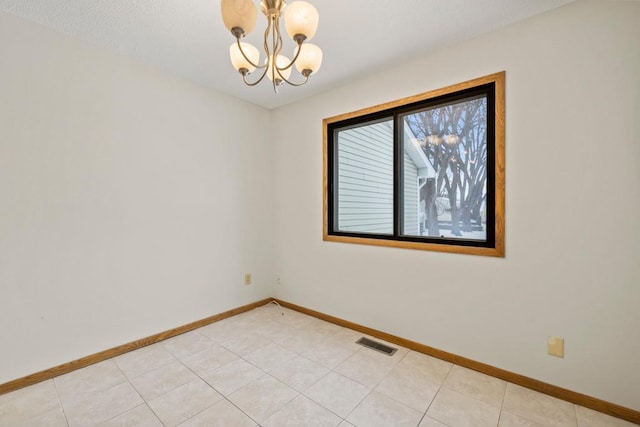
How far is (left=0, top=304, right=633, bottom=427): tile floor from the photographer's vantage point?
161 cm

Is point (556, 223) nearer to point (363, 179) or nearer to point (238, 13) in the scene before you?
point (363, 179)

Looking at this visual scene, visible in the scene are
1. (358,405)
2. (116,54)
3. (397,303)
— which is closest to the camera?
(358,405)

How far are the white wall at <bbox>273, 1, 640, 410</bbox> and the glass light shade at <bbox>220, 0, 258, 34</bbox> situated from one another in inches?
62.2

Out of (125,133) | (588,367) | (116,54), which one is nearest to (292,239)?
(125,133)

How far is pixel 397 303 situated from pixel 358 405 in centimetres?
97

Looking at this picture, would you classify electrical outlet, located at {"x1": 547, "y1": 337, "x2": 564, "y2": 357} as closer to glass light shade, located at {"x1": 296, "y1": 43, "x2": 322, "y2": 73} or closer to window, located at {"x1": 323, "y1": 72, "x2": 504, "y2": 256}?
window, located at {"x1": 323, "y1": 72, "x2": 504, "y2": 256}

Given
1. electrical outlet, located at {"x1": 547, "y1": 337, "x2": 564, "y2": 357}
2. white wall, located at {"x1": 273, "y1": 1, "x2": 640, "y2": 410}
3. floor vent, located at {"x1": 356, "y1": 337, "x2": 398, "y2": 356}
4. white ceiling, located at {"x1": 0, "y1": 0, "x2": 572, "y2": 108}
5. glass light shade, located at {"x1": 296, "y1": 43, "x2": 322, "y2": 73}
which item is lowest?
floor vent, located at {"x1": 356, "y1": 337, "x2": 398, "y2": 356}

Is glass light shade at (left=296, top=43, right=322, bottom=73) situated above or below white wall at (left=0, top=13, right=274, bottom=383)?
above

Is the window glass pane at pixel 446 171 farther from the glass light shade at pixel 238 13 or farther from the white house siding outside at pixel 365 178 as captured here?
the glass light shade at pixel 238 13

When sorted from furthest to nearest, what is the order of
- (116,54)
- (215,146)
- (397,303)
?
(215,146), (397,303), (116,54)

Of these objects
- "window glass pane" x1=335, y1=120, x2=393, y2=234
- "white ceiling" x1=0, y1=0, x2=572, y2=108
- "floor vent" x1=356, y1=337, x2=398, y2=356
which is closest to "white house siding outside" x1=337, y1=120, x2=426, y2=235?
"window glass pane" x1=335, y1=120, x2=393, y2=234

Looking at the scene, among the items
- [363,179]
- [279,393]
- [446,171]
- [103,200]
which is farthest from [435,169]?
[103,200]

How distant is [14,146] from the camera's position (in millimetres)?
1867

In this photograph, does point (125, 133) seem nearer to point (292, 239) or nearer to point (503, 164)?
point (292, 239)
